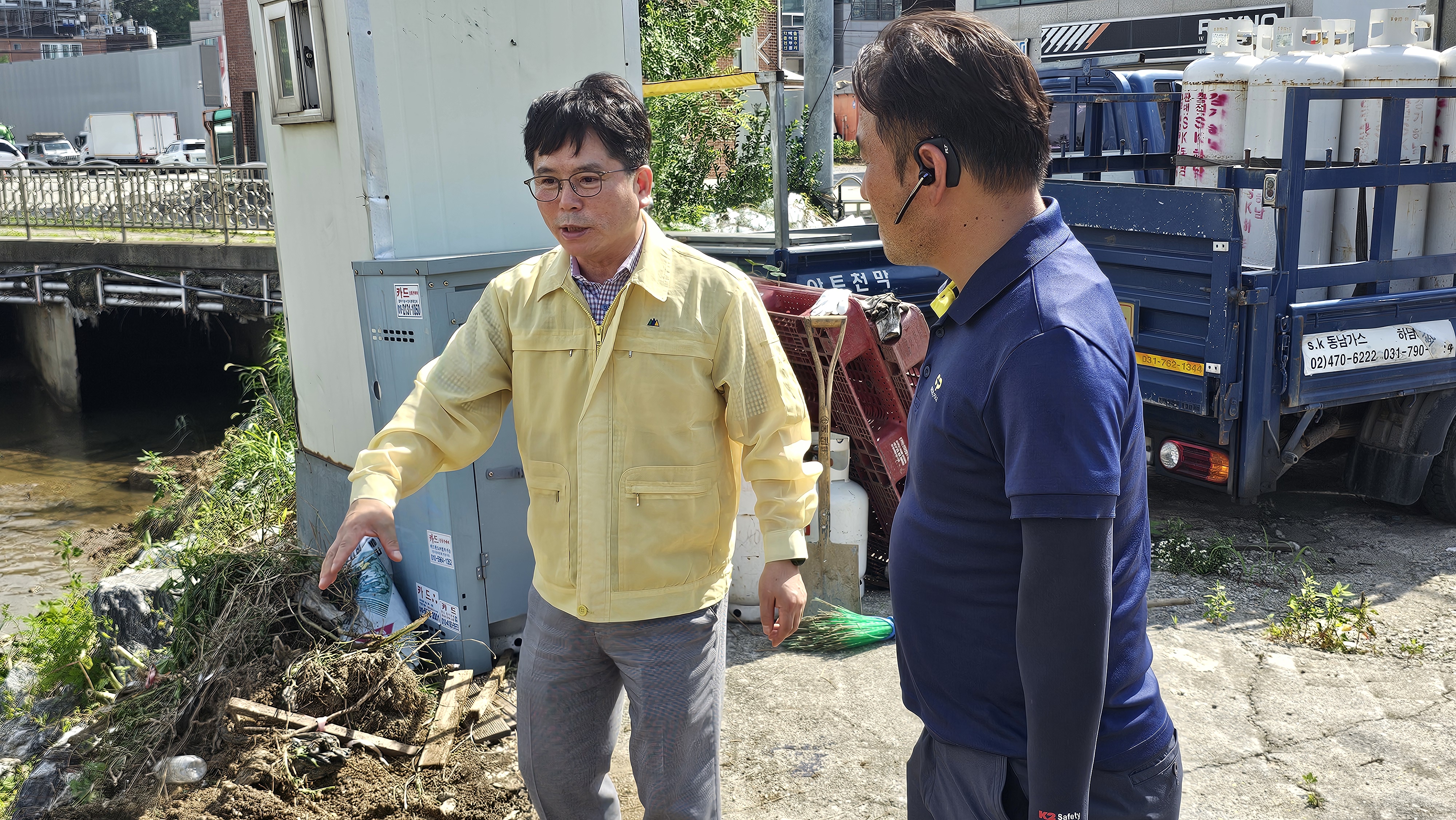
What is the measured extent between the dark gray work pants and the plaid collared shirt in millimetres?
1280

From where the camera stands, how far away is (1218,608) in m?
4.59

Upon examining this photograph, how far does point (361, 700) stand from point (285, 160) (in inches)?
95.3

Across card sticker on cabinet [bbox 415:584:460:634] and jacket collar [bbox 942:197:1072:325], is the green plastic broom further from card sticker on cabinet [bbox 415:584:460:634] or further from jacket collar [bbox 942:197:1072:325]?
jacket collar [bbox 942:197:1072:325]

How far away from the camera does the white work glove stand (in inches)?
167

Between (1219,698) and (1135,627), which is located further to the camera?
(1219,698)

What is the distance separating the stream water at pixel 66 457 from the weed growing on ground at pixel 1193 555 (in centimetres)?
662

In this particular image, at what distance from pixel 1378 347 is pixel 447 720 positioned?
4.56 metres

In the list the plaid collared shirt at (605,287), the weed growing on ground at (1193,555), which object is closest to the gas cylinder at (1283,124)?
the weed growing on ground at (1193,555)

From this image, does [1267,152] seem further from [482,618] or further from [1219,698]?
[482,618]

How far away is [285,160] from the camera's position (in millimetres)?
4637

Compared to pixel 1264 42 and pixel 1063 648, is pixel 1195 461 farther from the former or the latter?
pixel 1063 648

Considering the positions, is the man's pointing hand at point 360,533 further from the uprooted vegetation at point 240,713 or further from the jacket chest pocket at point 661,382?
the uprooted vegetation at point 240,713

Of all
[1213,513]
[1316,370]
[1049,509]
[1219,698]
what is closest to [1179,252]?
[1316,370]

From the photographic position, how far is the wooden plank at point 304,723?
3.36m
